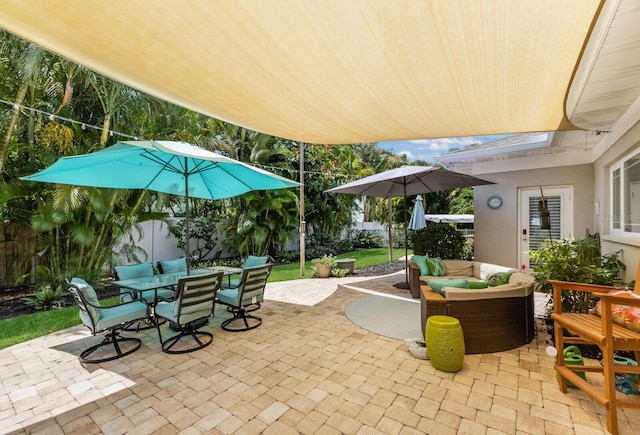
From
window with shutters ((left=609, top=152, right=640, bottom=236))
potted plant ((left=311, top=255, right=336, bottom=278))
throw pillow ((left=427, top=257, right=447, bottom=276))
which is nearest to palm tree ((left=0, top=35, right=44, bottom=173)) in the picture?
potted plant ((left=311, top=255, right=336, bottom=278))

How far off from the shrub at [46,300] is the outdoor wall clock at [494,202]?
1051cm

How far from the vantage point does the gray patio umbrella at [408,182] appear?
6980 millimetres

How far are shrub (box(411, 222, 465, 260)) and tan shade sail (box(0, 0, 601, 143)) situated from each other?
15.6 ft

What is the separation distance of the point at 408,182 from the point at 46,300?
872 cm

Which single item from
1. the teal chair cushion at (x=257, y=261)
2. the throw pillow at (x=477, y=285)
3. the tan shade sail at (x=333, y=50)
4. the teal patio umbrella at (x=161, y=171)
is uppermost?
the tan shade sail at (x=333, y=50)

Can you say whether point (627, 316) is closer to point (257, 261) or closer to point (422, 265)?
point (422, 265)

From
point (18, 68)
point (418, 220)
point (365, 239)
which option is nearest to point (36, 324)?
point (18, 68)

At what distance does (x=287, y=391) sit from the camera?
320 cm

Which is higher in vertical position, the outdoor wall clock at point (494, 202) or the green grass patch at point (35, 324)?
the outdoor wall clock at point (494, 202)

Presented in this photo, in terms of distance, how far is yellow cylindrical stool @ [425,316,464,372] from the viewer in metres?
3.53

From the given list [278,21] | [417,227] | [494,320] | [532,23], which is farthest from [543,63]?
A: [417,227]

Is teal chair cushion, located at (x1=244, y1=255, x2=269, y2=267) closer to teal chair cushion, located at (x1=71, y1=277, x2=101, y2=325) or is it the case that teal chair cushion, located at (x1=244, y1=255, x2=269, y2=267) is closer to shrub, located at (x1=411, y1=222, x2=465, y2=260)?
teal chair cushion, located at (x1=71, y1=277, x2=101, y2=325)

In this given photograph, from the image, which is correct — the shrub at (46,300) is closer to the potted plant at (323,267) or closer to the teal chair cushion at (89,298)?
the teal chair cushion at (89,298)

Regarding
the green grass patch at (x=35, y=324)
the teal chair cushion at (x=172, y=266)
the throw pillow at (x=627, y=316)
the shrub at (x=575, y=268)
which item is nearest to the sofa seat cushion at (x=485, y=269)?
the shrub at (x=575, y=268)
